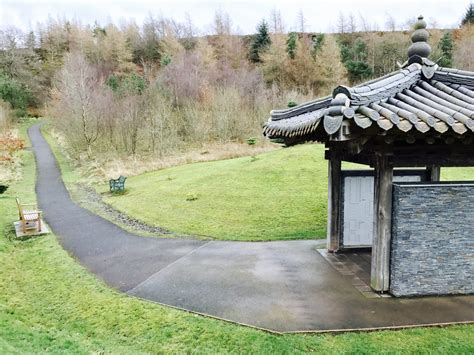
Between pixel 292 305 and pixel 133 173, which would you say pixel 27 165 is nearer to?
pixel 133 173

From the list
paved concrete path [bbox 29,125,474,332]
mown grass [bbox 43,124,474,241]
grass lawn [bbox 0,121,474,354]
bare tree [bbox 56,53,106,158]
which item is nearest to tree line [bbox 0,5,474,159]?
bare tree [bbox 56,53,106,158]

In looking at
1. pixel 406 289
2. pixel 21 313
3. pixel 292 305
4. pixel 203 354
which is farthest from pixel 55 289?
pixel 406 289

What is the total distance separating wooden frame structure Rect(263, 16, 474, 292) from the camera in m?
3.57

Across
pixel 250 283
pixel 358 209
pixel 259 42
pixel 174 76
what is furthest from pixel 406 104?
pixel 259 42

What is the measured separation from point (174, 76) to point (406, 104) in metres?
30.4

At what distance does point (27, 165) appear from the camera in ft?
80.3

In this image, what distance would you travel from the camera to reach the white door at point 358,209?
6.73 meters

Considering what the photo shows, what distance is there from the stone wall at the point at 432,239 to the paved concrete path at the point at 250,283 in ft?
0.78

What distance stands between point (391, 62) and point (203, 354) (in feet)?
130

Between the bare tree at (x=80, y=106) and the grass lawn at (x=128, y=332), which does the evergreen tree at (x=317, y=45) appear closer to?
the bare tree at (x=80, y=106)

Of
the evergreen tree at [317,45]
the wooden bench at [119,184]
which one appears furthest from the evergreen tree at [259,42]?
the wooden bench at [119,184]

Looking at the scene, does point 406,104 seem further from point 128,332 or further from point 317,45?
point 317,45

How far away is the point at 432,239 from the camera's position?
4746 mm

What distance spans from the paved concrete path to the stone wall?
236 millimetres
